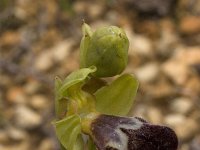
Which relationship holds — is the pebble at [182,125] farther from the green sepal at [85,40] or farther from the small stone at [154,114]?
the green sepal at [85,40]

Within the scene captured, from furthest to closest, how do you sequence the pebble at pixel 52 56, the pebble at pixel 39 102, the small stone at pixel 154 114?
the pebble at pixel 52 56 < the pebble at pixel 39 102 < the small stone at pixel 154 114

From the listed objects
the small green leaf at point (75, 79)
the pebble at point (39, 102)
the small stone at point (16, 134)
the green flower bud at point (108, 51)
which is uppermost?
the green flower bud at point (108, 51)

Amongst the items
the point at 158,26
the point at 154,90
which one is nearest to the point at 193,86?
the point at 154,90

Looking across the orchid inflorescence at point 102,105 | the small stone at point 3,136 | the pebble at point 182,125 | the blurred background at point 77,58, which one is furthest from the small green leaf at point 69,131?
the small stone at point 3,136

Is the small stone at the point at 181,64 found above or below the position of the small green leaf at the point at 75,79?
below

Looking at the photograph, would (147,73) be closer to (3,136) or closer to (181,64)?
(181,64)

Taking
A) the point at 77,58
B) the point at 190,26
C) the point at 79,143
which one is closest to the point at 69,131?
the point at 79,143

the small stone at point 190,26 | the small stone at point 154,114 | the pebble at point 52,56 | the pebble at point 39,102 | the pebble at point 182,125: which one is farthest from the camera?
A: the small stone at point 190,26

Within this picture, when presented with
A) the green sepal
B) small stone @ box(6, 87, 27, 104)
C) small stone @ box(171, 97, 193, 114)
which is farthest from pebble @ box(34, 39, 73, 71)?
the green sepal
